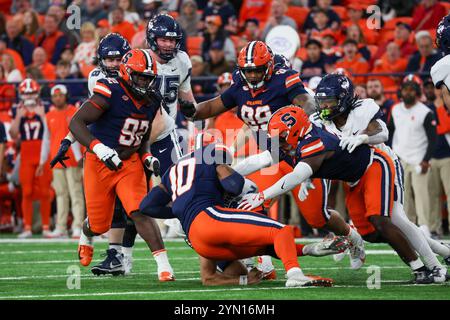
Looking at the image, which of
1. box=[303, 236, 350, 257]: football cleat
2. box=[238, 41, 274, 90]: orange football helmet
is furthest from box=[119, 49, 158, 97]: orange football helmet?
box=[303, 236, 350, 257]: football cleat

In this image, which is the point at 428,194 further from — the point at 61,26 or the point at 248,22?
the point at 61,26

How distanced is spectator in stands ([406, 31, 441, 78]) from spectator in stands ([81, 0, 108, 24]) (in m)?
5.67

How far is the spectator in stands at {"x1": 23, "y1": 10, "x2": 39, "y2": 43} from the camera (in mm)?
17609

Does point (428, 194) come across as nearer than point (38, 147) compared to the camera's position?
Yes

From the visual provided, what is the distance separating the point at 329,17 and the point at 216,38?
5.66ft

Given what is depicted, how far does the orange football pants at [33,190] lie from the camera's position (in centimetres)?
1415

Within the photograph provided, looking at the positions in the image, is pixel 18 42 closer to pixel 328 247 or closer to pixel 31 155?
pixel 31 155

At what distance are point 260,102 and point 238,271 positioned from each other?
168 centimetres

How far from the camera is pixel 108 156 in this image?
8.29 meters

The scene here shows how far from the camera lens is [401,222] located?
808cm

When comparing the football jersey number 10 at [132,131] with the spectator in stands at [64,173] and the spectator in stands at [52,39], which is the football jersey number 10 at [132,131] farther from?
the spectator in stands at [52,39]

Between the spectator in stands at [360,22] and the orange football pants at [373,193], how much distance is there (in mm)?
7450
